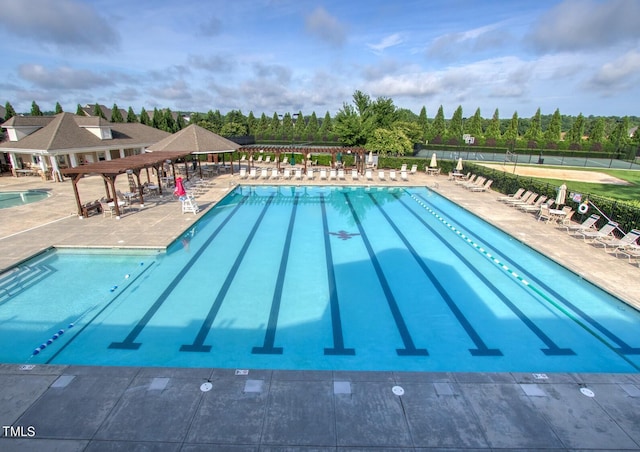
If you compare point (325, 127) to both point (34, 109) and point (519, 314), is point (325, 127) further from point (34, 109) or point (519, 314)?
point (519, 314)

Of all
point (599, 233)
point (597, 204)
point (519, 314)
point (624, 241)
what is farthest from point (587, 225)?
point (519, 314)

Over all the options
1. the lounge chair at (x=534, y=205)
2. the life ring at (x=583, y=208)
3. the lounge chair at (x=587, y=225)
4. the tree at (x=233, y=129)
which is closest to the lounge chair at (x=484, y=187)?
the lounge chair at (x=534, y=205)

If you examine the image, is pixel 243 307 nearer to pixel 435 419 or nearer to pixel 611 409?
pixel 435 419

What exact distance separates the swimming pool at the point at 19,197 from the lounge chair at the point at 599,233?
76.5 ft

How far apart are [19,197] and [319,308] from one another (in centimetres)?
1850

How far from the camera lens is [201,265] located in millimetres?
9820

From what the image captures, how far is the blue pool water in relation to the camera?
20.2ft

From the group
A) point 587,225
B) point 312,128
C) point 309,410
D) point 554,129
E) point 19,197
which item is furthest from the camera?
point 312,128

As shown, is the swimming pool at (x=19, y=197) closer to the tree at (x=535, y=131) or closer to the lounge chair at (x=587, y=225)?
the lounge chair at (x=587, y=225)

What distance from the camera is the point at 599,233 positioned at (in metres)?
10.9

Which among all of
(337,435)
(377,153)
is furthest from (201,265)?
(377,153)

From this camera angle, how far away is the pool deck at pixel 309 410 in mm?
4020

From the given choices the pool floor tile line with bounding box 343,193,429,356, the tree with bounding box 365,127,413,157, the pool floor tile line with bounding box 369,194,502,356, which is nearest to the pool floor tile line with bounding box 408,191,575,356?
the pool floor tile line with bounding box 369,194,502,356

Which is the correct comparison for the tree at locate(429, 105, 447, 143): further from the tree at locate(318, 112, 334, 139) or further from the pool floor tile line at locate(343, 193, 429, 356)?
the pool floor tile line at locate(343, 193, 429, 356)
